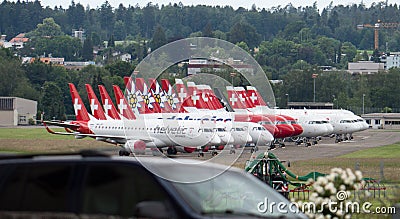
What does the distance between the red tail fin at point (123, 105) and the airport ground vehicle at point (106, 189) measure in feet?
165

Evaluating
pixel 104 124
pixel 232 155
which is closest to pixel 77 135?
pixel 104 124

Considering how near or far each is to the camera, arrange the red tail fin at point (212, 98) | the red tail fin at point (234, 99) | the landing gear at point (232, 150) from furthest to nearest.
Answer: the red tail fin at point (234, 99)
the red tail fin at point (212, 98)
the landing gear at point (232, 150)

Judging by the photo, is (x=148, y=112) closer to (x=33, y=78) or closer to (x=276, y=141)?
(x=276, y=141)

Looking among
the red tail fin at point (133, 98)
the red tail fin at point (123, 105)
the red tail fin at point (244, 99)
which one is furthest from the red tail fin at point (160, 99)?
the red tail fin at point (244, 99)

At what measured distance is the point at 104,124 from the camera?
5797cm

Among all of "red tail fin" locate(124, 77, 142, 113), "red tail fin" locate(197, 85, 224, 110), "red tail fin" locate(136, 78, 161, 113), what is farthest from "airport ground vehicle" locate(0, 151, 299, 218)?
"red tail fin" locate(197, 85, 224, 110)

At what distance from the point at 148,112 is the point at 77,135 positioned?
476cm

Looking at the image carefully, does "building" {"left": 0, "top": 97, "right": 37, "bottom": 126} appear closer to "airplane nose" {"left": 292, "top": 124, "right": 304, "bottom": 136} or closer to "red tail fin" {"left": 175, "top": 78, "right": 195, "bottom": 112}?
"red tail fin" {"left": 175, "top": 78, "right": 195, "bottom": 112}

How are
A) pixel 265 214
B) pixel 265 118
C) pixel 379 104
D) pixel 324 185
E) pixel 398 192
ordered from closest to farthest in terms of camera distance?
pixel 265 214, pixel 324 185, pixel 398 192, pixel 265 118, pixel 379 104

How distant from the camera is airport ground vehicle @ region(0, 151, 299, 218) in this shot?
8.81 m

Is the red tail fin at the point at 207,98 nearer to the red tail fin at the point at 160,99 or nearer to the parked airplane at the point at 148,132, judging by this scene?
the red tail fin at the point at 160,99

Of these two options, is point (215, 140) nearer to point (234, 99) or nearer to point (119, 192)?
point (234, 99)

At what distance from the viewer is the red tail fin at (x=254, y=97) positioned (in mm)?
78438

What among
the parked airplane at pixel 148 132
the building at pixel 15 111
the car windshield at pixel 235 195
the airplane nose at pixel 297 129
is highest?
the car windshield at pixel 235 195
